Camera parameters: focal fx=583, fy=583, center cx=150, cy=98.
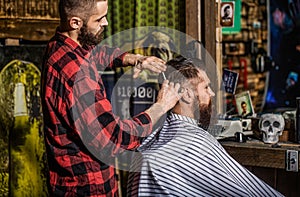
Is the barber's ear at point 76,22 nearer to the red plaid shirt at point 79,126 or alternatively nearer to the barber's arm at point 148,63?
the red plaid shirt at point 79,126

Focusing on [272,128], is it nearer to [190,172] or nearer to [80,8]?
[190,172]

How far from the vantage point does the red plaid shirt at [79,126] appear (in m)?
2.74

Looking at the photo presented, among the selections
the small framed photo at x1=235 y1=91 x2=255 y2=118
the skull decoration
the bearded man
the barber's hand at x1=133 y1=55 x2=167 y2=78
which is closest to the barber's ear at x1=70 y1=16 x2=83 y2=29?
the bearded man

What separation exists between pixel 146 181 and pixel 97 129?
1.70 ft

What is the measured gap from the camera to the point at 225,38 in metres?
6.69

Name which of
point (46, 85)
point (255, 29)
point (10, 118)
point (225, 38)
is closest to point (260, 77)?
point (255, 29)

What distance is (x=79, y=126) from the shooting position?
277 centimetres

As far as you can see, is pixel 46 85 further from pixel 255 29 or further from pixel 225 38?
pixel 255 29

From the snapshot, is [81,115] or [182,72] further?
[182,72]

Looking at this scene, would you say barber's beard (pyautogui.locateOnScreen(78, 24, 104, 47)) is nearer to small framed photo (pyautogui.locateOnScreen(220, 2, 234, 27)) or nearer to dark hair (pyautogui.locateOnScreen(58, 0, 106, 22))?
dark hair (pyautogui.locateOnScreen(58, 0, 106, 22))

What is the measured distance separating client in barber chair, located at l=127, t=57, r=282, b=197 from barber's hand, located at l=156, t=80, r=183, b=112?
0.31 feet

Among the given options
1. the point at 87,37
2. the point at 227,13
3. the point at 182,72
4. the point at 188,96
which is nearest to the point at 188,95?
the point at 188,96

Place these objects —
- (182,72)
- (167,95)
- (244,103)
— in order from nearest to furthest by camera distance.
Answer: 1. (167,95)
2. (182,72)
3. (244,103)

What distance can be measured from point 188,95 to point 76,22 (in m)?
0.78
